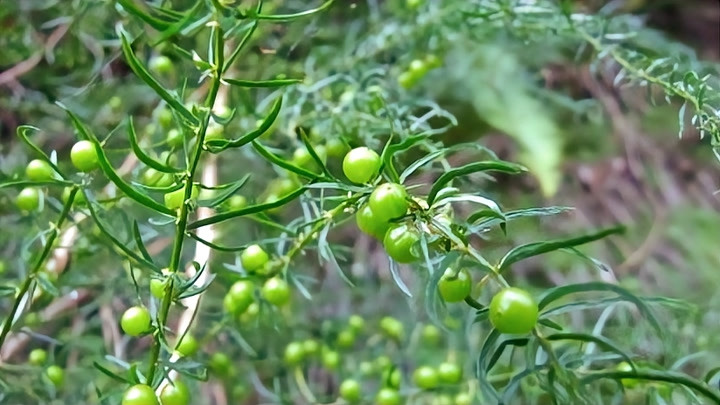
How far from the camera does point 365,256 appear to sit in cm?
78

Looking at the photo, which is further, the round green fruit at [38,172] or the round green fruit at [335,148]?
the round green fruit at [335,148]

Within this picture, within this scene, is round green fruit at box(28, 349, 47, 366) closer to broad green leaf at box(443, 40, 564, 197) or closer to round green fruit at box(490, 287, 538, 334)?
round green fruit at box(490, 287, 538, 334)

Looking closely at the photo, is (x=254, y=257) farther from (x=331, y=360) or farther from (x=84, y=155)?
(x=331, y=360)

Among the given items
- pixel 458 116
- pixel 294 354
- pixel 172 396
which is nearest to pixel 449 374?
pixel 294 354

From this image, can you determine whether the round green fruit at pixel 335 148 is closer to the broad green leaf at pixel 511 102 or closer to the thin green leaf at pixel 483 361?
the thin green leaf at pixel 483 361

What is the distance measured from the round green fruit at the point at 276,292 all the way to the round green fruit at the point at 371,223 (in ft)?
0.47

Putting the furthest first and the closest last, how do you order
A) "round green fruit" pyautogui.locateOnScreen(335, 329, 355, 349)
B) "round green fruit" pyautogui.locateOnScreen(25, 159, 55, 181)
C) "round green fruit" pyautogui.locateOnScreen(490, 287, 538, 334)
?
1. "round green fruit" pyautogui.locateOnScreen(335, 329, 355, 349)
2. "round green fruit" pyautogui.locateOnScreen(25, 159, 55, 181)
3. "round green fruit" pyautogui.locateOnScreen(490, 287, 538, 334)

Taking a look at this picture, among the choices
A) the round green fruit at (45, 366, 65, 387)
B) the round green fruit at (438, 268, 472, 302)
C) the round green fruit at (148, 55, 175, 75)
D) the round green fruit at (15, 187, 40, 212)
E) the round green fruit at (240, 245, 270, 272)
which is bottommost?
the round green fruit at (438, 268, 472, 302)

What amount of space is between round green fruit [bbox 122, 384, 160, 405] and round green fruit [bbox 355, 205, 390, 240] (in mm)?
94

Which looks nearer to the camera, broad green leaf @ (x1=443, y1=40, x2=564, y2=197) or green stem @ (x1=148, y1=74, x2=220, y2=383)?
green stem @ (x1=148, y1=74, x2=220, y2=383)

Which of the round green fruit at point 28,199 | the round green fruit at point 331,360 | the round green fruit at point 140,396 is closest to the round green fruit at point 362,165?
the round green fruit at point 140,396

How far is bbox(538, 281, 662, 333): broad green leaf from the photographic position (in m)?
0.24

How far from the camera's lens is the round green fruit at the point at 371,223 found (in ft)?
0.86

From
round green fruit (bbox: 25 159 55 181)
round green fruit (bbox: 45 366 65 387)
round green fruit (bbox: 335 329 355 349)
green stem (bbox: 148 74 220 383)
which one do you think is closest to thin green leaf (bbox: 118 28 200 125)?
green stem (bbox: 148 74 220 383)
